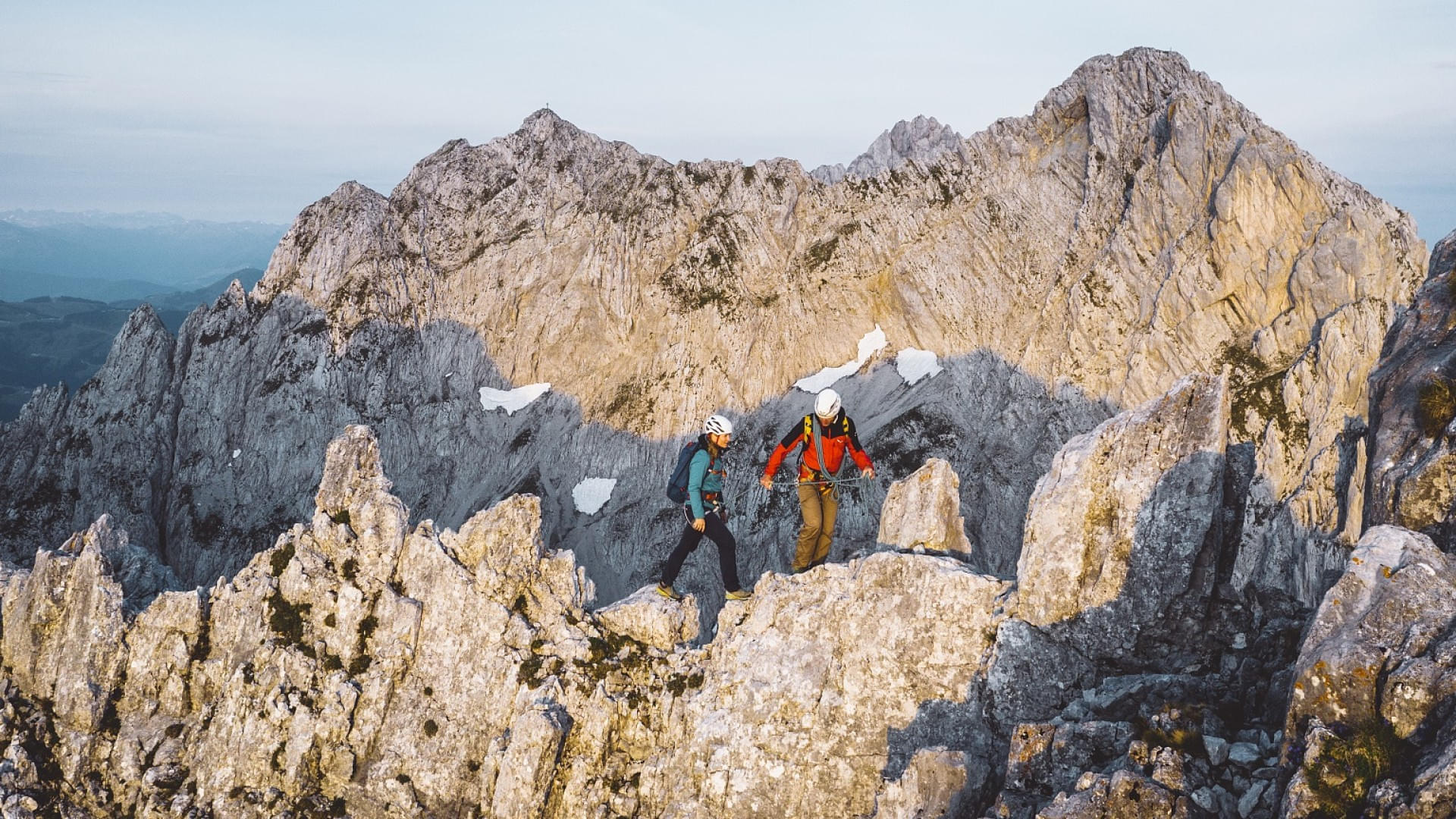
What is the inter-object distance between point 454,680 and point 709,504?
974cm

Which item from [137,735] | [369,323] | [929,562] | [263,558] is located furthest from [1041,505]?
[369,323]

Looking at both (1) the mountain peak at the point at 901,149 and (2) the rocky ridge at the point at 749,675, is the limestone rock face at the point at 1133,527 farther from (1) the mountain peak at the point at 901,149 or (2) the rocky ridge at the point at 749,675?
(1) the mountain peak at the point at 901,149

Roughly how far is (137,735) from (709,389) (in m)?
56.2

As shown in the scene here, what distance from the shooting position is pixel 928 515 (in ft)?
85.7

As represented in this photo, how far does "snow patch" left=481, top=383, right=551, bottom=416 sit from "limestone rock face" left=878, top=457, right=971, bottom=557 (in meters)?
58.3

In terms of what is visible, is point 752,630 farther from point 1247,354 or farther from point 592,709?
point 1247,354

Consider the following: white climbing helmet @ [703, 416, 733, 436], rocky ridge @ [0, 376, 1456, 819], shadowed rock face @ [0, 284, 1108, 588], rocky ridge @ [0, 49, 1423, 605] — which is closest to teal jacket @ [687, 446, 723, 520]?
white climbing helmet @ [703, 416, 733, 436]

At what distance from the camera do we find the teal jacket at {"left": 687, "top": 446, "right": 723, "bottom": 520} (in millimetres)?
24266

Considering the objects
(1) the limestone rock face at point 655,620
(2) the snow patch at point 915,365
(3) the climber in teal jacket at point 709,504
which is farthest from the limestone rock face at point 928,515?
(2) the snow patch at point 915,365

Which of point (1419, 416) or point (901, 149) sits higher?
point (901, 149)

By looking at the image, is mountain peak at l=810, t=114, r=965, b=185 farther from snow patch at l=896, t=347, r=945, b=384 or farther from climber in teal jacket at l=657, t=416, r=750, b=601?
climber in teal jacket at l=657, t=416, r=750, b=601

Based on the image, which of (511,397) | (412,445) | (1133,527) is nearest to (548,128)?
(511,397)

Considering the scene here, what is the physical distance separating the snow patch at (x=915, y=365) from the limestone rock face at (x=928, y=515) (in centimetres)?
5020

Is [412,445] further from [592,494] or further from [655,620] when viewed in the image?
[655,620]
